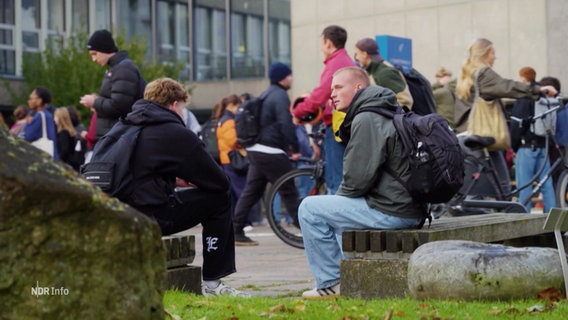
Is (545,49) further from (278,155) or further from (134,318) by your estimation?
(134,318)

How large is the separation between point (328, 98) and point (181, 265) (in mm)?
3822

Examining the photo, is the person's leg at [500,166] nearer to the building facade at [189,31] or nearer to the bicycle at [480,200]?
the bicycle at [480,200]

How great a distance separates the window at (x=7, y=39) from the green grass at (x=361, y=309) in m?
34.6

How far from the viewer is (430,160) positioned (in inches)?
280

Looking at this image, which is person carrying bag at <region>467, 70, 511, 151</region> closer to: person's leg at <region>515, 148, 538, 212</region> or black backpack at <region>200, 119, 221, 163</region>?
person's leg at <region>515, 148, 538, 212</region>

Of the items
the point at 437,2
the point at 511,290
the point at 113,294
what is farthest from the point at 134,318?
the point at 437,2

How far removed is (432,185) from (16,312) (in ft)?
11.4

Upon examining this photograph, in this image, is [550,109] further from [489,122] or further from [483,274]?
[483,274]

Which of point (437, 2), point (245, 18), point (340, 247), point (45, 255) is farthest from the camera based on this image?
point (245, 18)

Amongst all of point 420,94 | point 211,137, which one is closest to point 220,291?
point 420,94

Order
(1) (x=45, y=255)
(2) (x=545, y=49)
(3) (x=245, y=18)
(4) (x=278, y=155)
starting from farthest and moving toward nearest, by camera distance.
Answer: (3) (x=245, y=18) < (2) (x=545, y=49) < (4) (x=278, y=155) < (1) (x=45, y=255)

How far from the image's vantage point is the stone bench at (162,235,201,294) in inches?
297

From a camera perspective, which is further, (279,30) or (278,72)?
(279,30)

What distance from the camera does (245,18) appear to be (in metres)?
42.2
